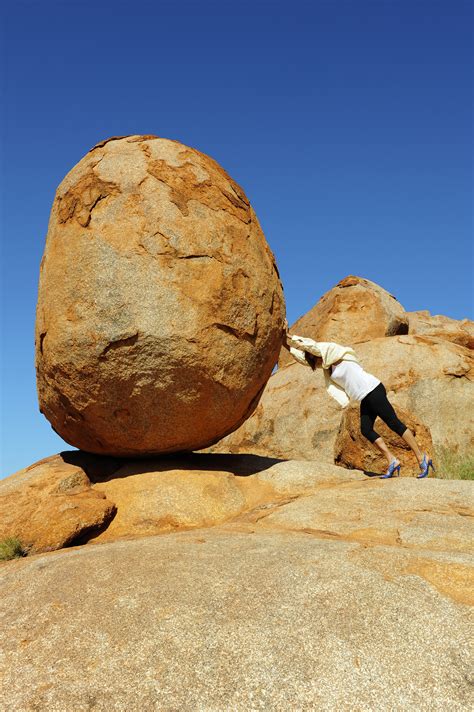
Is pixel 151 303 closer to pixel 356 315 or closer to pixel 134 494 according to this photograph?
pixel 134 494

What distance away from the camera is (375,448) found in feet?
27.2

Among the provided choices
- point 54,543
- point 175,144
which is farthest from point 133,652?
point 175,144

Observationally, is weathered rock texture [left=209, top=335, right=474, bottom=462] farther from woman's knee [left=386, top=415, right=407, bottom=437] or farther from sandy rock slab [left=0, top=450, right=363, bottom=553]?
sandy rock slab [left=0, top=450, right=363, bottom=553]

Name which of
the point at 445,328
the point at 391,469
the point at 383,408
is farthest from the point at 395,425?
the point at 445,328

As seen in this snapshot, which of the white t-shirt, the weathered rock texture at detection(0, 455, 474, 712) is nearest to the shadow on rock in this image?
the white t-shirt

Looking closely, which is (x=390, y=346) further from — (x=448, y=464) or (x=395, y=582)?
(x=395, y=582)

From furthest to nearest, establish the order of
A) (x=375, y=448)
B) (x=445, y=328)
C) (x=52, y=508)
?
(x=445, y=328), (x=375, y=448), (x=52, y=508)

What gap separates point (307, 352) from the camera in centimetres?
734

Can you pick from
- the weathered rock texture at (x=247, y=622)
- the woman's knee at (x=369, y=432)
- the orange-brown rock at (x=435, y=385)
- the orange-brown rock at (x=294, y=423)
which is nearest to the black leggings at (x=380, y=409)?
the woman's knee at (x=369, y=432)

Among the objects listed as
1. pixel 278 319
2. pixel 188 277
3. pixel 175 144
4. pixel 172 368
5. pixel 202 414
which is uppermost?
pixel 175 144

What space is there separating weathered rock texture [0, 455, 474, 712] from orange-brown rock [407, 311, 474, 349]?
30.6ft

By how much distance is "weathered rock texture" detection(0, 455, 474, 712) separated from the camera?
2.94 m

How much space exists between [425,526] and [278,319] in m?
2.74

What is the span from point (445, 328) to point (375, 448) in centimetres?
885
